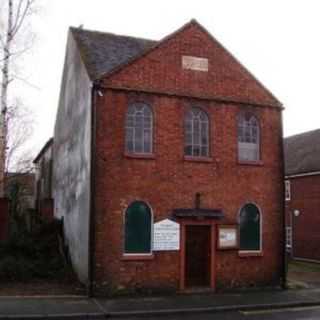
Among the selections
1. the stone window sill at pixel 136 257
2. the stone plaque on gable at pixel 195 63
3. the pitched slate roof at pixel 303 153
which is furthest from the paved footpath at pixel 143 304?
the pitched slate roof at pixel 303 153

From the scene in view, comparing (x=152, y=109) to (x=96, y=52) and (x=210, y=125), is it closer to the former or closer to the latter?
(x=210, y=125)

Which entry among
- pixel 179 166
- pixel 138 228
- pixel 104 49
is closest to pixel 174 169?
pixel 179 166

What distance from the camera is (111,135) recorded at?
17016 millimetres

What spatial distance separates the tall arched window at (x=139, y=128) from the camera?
57.2ft

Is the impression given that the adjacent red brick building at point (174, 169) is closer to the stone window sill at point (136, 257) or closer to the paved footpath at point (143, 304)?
the stone window sill at point (136, 257)

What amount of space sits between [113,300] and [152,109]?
642 cm

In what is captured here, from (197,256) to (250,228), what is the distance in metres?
2.28

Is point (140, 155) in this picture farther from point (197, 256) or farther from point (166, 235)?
point (197, 256)

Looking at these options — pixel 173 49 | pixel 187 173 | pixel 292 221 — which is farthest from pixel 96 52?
pixel 292 221

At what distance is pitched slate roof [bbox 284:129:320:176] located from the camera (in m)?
29.2

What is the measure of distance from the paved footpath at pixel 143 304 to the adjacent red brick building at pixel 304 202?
10.9 metres

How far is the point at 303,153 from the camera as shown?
104 ft

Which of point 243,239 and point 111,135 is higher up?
point 111,135

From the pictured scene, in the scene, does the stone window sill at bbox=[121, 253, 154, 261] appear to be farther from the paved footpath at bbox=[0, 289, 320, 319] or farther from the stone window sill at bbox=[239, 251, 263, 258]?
the stone window sill at bbox=[239, 251, 263, 258]
